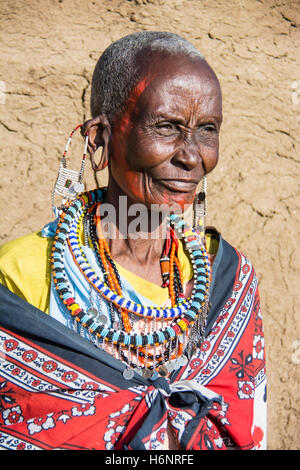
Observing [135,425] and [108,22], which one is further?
[108,22]

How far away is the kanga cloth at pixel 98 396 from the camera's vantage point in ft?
5.49

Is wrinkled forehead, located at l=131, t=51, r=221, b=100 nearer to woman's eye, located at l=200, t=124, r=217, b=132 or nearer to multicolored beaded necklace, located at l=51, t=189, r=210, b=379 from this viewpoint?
woman's eye, located at l=200, t=124, r=217, b=132

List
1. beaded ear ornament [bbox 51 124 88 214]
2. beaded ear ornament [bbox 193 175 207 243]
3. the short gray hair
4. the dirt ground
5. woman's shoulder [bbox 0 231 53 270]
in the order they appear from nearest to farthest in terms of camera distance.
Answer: the short gray hair < woman's shoulder [bbox 0 231 53 270] < beaded ear ornament [bbox 51 124 88 214] < beaded ear ornament [bbox 193 175 207 243] < the dirt ground

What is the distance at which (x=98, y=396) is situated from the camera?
1.74 metres

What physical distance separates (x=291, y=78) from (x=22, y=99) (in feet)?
6.25

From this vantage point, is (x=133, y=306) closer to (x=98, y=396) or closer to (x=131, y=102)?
(x=98, y=396)

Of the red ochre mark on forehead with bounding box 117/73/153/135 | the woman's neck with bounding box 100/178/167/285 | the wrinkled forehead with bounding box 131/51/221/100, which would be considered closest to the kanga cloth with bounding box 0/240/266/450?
the woman's neck with bounding box 100/178/167/285

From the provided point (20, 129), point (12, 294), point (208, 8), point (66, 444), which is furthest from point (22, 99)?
point (66, 444)

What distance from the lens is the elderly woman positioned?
173 cm

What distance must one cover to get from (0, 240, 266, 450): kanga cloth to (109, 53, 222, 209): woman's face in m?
0.64

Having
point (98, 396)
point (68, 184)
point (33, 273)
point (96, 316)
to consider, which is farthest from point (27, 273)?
point (98, 396)

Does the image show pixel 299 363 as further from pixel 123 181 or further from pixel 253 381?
pixel 123 181

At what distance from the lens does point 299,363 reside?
3.30 metres

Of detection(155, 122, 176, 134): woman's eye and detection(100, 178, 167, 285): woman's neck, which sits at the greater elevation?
detection(155, 122, 176, 134): woman's eye
